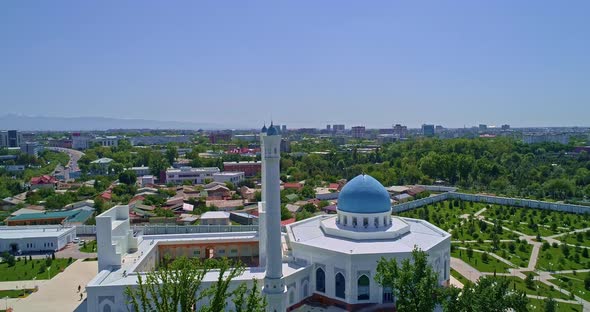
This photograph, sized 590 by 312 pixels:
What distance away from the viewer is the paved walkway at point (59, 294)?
86.6 feet

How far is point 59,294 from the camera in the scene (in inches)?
1126

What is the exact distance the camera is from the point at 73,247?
41.0m

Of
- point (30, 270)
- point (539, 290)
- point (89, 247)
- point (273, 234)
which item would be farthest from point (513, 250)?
point (30, 270)

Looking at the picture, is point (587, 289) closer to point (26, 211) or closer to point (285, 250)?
point (285, 250)

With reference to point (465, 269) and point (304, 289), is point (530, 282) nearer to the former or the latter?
point (465, 269)

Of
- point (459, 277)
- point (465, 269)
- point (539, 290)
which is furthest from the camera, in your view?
point (465, 269)

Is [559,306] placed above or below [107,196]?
below

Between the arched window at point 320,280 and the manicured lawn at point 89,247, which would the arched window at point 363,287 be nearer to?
the arched window at point 320,280

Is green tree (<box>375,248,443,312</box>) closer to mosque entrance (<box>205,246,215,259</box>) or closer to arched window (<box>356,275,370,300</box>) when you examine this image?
arched window (<box>356,275,370,300</box>)

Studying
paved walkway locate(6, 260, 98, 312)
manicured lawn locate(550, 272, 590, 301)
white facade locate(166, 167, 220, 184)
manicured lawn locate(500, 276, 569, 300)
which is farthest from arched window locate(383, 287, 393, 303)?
white facade locate(166, 167, 220, 184)

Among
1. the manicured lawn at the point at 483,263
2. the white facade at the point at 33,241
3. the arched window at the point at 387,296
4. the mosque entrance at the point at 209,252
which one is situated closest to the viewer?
the arched window at the point at 387,296

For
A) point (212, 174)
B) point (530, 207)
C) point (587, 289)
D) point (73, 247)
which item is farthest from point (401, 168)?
point (73, 247)

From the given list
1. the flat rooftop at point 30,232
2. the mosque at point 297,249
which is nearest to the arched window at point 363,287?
the mosque at point 297,249

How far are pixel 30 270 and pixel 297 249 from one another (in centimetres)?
2222
